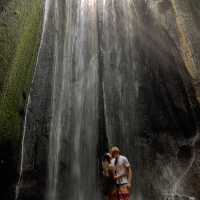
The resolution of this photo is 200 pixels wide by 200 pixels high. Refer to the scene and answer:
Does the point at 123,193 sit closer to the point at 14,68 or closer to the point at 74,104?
the point at 74,104

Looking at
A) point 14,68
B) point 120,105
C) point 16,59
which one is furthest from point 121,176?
point 16,59

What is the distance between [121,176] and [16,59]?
11.5 feet

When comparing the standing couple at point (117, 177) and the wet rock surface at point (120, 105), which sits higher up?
the wet rock surface at point (120, 105)

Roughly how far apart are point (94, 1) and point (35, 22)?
1.76 metres

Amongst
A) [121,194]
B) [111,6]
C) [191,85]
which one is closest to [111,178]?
[121,194]

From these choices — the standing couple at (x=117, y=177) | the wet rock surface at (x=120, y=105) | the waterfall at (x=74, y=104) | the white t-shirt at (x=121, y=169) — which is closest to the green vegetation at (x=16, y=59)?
the wet rock surface at (x=120, y=105)

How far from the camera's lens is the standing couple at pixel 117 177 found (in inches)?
206

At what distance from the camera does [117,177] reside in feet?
17.4

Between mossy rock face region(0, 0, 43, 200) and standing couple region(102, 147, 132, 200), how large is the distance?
Answer: 6.61 feet

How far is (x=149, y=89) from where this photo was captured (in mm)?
7387

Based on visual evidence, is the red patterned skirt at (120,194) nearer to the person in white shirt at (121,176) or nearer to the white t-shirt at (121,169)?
the person in white shirt at (121,176)

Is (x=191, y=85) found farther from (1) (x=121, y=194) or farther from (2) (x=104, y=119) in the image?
(1) (x=121, y=194)

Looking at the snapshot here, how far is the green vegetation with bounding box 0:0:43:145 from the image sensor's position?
6371 mm

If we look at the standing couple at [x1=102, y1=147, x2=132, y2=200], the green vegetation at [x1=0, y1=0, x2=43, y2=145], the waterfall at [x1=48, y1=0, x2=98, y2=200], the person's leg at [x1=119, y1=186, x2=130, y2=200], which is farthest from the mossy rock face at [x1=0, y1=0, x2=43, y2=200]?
the person's leg at [x1=119, y1=186, x2=130, y2=200]
